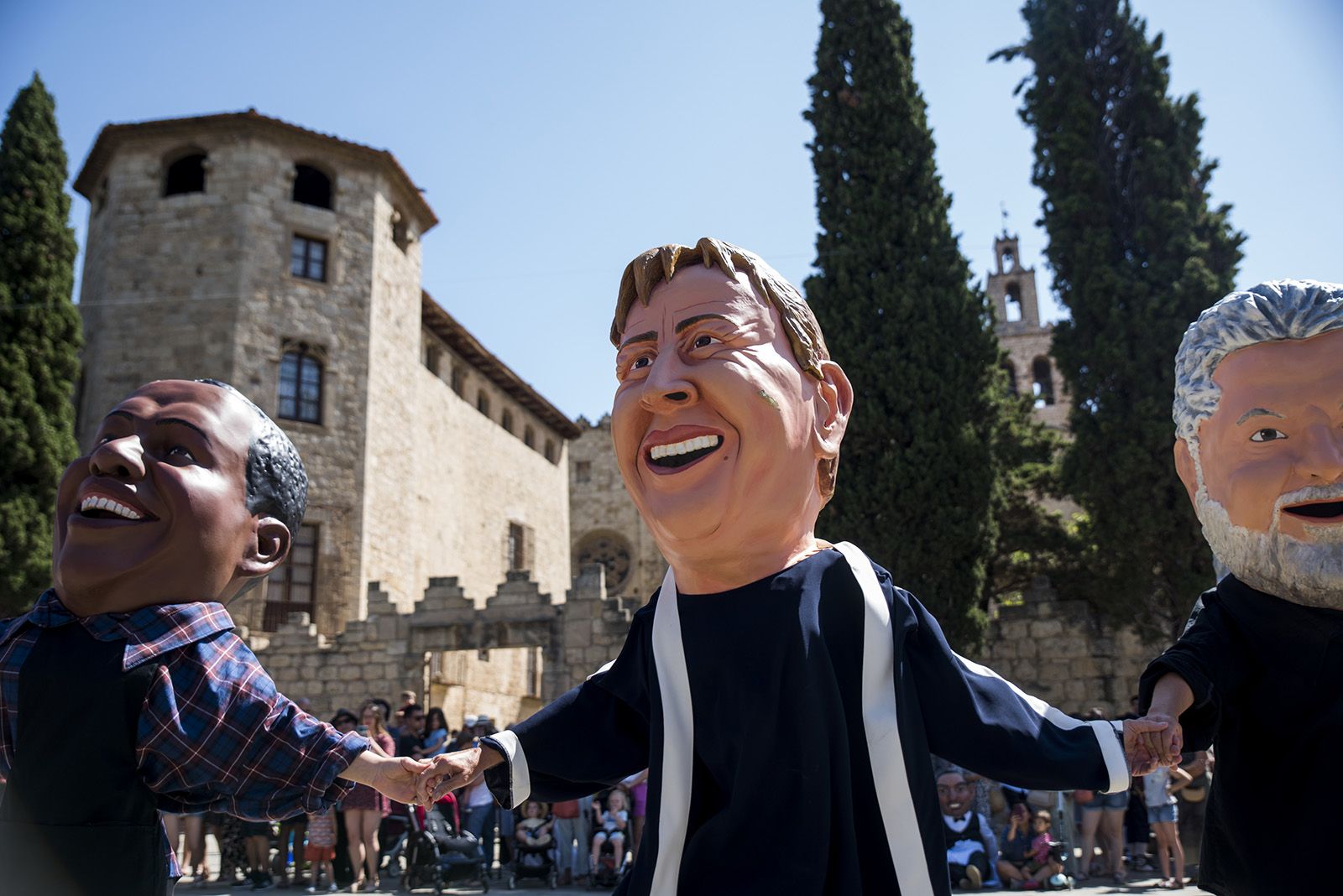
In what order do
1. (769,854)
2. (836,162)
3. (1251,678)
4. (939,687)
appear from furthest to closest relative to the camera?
(836,162) → (1251,678) → (939,687) → (769,854)

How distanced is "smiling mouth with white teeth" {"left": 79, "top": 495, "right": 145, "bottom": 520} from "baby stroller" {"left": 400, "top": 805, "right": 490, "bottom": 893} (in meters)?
6.11

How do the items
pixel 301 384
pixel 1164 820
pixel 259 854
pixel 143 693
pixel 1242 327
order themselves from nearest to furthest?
1. pixel 143 693
2. pixel 1242 327
3. pixel 1164 820
4. pixel 259 854
5. pixel 301 384

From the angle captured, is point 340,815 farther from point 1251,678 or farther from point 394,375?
point 394,375

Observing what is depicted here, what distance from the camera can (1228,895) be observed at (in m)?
2.87

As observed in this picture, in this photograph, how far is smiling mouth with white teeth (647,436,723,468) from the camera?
2.78 metres

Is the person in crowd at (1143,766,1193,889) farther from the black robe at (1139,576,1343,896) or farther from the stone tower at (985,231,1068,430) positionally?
the stone tower at (985,231,1068,430)

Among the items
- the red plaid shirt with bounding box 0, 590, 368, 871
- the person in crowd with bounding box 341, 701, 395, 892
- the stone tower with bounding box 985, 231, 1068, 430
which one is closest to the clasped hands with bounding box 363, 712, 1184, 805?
the red plaid shirt with bounding box 0, 590, 368, 871

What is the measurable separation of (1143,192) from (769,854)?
1390 centimetres

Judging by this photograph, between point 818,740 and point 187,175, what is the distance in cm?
2191

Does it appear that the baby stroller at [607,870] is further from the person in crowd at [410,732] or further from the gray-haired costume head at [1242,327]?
the gray-haired costume head at [1242,327]

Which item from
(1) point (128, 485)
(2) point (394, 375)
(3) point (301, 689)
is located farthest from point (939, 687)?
(2) point (394, 375)

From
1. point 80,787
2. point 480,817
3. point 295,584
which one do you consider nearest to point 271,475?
point 80,787

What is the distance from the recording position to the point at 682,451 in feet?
9.23

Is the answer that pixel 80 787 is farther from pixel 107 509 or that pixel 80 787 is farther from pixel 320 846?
pixel 320 846
